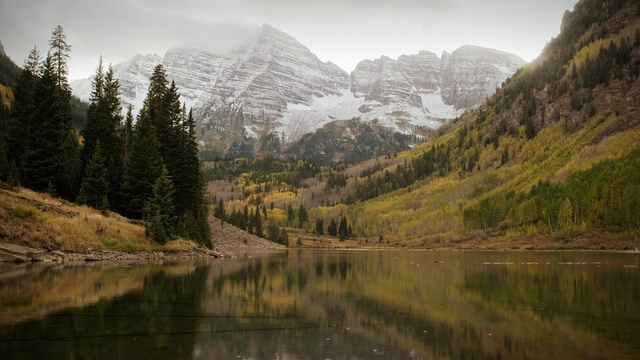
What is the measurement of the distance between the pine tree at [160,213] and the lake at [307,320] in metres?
35.2

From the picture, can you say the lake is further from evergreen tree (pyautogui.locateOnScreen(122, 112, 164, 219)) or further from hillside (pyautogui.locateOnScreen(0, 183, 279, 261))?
evergreen tree (pyautogui.locateOnScreen(122, 112, 164, 219))

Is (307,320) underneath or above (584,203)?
underneath

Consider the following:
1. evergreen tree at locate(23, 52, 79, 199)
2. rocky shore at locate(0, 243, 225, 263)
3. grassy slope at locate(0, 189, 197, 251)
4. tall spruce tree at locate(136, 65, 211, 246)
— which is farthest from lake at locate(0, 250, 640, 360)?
tall spruce tree at locate(136, 65, 211, 246)

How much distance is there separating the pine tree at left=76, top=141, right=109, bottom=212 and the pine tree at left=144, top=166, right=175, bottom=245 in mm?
6228

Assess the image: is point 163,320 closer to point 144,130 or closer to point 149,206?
point 149,206

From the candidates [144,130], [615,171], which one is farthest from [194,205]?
[615,171]

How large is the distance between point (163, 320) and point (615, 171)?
144 meters

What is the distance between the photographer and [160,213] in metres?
80.3

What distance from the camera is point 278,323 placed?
24641 millimetres

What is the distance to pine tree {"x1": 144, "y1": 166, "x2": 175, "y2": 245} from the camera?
7694cm

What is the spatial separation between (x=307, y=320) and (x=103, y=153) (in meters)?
71.8

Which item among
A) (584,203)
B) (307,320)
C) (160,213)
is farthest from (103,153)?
(584,203)

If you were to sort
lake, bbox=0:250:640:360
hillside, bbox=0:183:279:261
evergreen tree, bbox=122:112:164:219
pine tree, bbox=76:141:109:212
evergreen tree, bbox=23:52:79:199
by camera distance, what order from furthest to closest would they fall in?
1. evergreen tree, bbox=122:112:164:219
2. pine tree, bbox=76:141:109:212
3. evergreen tree, bbox=23:52:79:199
4. hillside, bbox=0:183:279:261
5. lake, bbox=0:250:640:360

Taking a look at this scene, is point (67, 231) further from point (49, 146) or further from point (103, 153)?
point (103, 153)
